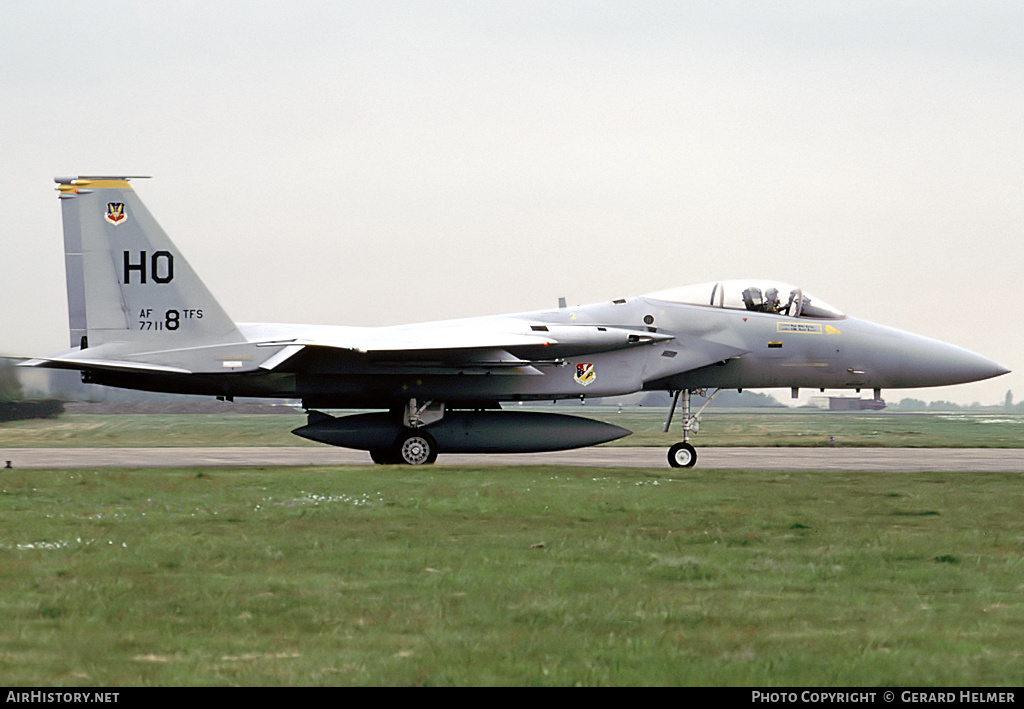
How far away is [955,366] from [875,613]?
15963mm

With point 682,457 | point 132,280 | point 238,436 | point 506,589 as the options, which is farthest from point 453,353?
point 238,436

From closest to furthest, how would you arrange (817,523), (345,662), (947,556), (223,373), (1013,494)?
(345,662)
(947,556)
(817,523)
(1013,494)
(223,373)

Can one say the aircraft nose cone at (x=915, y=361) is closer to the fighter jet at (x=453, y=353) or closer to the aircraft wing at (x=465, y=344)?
the fighter jet at (x=453, y=353)

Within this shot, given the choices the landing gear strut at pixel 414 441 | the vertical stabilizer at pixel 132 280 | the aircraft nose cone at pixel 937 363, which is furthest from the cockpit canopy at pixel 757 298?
the vertical stabilizer at pixel 132 280

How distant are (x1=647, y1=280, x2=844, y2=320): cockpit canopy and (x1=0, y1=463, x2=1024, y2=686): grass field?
841 cm

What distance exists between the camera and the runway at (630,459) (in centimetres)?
1931

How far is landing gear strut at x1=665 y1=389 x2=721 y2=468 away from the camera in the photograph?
19.1m

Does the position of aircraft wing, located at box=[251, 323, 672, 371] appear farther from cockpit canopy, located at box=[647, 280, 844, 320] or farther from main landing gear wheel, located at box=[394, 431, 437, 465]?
main landing gear wheel, located at box=[394, 431, 437, 465]

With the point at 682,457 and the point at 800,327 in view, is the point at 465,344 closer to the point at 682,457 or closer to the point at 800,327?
the point at 682,457

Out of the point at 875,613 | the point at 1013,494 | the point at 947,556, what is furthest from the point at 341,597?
the point at 1013,494

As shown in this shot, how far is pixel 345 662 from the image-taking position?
15.6 ft

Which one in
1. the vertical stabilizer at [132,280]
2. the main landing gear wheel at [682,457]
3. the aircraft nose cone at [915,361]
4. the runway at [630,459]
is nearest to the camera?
the vertical stabilizer at [132,280]

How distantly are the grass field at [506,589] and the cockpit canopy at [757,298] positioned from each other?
841 cm
